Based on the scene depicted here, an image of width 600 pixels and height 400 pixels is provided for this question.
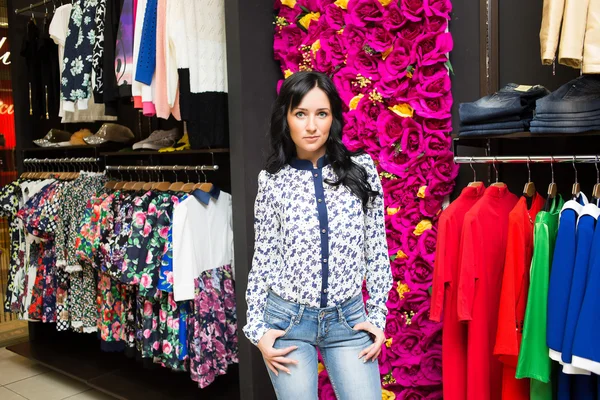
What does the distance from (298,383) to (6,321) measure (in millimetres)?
4332

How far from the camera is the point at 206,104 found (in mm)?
2805

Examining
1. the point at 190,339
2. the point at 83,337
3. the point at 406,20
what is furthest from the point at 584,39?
the point at 83,337

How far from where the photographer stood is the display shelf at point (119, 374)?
3.24 meters

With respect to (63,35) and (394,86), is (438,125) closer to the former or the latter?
(394,86)

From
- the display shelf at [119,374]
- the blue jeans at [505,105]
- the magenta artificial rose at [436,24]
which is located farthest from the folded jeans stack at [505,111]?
the display shelf at [119,374]

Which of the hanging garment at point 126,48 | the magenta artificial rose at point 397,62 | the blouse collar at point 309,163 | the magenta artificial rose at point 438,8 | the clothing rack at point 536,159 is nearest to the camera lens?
the blouse collar at point 309,163

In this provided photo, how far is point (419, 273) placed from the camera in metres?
2.49

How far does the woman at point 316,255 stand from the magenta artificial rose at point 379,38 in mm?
870

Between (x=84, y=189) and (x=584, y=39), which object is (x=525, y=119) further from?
(x=84, y=189)

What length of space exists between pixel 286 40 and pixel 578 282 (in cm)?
174

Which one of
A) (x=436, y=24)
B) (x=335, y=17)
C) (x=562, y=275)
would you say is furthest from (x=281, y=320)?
(x=335, y=17)

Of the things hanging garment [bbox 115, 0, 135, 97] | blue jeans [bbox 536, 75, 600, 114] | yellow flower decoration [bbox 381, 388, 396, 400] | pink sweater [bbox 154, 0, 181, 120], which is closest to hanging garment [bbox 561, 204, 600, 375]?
blue jeans [bbox 536, 75, 600, 114]

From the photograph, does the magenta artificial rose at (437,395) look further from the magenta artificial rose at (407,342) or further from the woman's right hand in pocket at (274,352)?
the woman's right hand in pocket at (274,352)

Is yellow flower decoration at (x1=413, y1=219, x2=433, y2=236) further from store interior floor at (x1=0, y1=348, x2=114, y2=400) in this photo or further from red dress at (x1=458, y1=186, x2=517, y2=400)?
store interior floor at (x1=0, y1=348, x2=114, y2=400)
